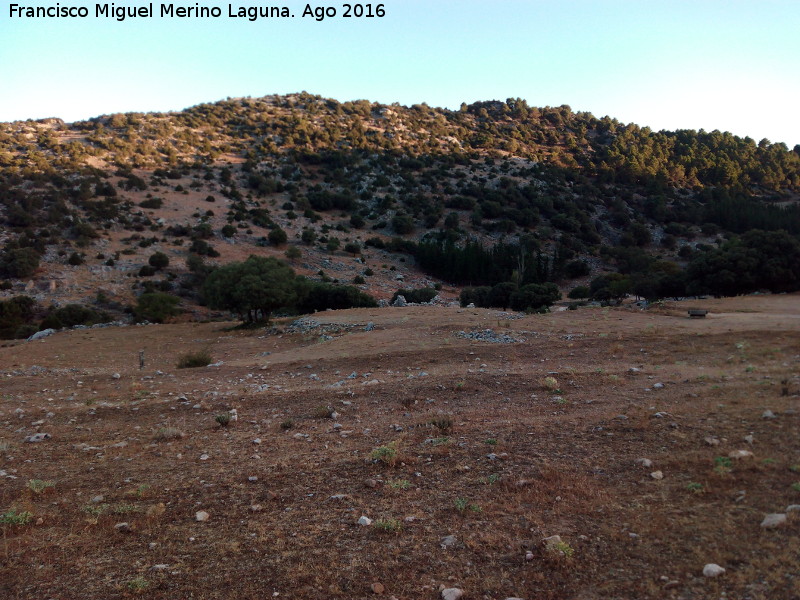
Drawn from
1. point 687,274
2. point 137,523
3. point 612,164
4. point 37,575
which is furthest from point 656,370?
point 612,164

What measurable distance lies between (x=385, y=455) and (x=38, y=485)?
4.61 metres

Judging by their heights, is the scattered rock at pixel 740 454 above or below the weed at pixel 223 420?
above

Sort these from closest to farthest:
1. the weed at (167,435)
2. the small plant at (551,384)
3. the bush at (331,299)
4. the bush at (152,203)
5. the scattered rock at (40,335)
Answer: the weed at (167,435) → the small plant at (551,384) → the scattered rock at (40,335) → the bush at (331,299) → the bush at (152,203)

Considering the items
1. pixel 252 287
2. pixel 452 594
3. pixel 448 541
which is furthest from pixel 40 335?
pixel 452 594

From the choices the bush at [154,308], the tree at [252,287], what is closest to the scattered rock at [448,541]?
the tree at [252,287]

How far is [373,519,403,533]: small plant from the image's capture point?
17.9ft

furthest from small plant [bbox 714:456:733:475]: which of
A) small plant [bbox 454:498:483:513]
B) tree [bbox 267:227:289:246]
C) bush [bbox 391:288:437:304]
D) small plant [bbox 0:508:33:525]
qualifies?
tree [bbox 267:227:289:246]

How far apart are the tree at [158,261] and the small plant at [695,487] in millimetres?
A: 54005

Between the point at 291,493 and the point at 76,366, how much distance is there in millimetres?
18631

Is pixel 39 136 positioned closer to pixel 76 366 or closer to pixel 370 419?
pixel 76 366

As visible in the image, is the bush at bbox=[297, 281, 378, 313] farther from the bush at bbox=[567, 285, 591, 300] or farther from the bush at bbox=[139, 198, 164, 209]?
the bush at bbox=[139, 198, 164, 209]

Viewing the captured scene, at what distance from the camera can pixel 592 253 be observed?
71.0m

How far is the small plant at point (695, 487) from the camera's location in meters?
5.64

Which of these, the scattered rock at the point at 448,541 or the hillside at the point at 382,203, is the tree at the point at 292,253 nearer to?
the hillside at the point at 382,203
